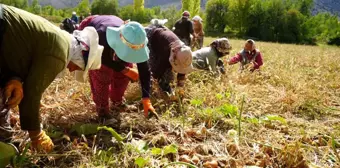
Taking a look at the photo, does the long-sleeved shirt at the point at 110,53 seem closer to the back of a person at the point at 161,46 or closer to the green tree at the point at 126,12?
the back of a person at the point at 161,46

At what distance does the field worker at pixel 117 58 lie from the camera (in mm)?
2262

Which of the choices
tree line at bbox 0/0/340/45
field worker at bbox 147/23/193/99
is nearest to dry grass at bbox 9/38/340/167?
field worker at bbox 147/23/193/99

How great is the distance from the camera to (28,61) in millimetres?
1816

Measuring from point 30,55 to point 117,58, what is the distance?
2.54 ft

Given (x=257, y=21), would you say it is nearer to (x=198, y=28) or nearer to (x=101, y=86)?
(x=198, y=28)

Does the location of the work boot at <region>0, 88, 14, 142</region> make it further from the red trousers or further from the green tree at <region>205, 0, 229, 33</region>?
the green tree at <region>205, 0, 229, 33</region>

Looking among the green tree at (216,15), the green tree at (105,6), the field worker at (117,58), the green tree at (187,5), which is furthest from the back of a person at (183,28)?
the green tree at (105,6)

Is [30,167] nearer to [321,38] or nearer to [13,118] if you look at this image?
[13,118]

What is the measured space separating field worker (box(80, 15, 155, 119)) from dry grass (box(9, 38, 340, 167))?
0.16 metres

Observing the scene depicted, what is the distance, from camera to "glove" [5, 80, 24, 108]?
5.60ft

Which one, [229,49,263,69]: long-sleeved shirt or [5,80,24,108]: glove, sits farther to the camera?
[229,49,263,69]: long-sleeved shirt

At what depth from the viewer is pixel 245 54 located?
16.2ft

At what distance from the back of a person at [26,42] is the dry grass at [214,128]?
57cm

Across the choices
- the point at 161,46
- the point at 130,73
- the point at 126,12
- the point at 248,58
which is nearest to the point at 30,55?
the point at 130,73
